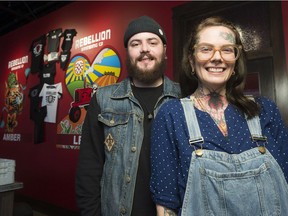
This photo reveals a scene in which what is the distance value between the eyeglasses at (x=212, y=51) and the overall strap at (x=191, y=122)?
0.19m

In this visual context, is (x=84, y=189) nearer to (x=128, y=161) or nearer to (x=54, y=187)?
(x=128, y=161)

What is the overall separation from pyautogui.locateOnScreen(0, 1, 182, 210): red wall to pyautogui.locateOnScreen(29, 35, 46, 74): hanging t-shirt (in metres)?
0.12

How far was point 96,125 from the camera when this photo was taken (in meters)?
1.32

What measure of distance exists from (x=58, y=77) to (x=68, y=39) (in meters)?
0.64

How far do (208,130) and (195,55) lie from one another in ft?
1.06

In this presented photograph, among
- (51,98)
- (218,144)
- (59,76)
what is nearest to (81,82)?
(59,76)

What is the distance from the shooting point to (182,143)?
2.96 feet

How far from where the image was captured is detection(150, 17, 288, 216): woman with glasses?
2.80ft

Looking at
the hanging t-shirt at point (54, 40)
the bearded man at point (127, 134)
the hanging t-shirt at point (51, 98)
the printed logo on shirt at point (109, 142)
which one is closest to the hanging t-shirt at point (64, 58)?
the hanging t-shirt at point (54, 40)

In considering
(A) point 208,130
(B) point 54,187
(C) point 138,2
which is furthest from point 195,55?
(B) point 54,187

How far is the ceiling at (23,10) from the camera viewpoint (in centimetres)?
462

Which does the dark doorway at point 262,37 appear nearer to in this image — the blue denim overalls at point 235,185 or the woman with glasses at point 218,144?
the woman with glasses at point 218,144

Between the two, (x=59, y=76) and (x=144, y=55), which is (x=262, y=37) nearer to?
(x=144, y=55)

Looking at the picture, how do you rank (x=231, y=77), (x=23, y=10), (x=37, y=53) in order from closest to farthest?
1. (x=231, y=77)
2. (x=37, y=53)
3. (x=23, y=10)
